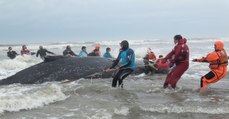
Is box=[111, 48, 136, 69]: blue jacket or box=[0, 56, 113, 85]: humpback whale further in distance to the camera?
box=[0, 56, 113, 85]: humpback whale

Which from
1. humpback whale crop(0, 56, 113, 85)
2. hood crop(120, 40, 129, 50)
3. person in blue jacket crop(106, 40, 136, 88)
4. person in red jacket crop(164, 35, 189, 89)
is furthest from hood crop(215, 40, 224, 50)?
humpback whale crop(0, 56, 113, 85)

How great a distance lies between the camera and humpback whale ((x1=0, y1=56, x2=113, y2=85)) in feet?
51.2

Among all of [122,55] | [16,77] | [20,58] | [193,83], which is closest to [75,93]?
[122,55]

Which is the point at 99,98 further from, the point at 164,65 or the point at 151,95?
the point at 164,65

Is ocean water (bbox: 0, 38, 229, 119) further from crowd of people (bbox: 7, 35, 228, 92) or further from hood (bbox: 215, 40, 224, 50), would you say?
hood (bbox: 215, 40, 224, 50)

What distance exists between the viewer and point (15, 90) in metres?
13.4

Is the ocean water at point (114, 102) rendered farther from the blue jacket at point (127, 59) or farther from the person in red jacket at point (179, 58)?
the blue jacket at point (127, 59)

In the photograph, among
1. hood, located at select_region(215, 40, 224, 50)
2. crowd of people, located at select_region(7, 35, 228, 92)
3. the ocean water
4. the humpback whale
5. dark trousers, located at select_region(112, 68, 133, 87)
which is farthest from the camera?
the humpback whale

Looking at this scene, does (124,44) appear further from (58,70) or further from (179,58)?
(58,70)

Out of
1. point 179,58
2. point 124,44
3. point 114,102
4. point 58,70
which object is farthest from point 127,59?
point 58,70

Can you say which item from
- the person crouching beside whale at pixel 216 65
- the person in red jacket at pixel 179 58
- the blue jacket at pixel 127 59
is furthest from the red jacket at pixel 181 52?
the blue jacket at pixel 127 59

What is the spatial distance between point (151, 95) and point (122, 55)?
2.09 meters

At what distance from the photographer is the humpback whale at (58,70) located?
15.6 meters

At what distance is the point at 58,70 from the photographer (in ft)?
53.4
